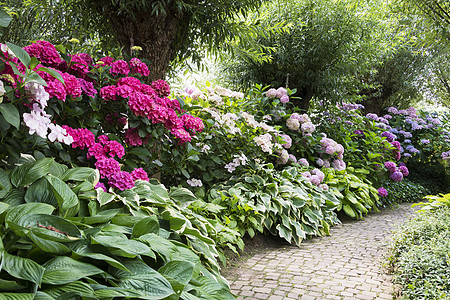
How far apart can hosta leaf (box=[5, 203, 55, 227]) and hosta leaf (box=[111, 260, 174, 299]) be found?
407 millimetres

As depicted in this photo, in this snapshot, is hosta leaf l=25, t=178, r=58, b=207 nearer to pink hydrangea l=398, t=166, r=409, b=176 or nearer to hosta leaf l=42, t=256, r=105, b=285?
hosta leaf l=42, t=256, r=105, b=285

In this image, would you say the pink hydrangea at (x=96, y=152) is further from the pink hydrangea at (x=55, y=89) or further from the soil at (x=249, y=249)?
the soil at (x=249, y=249)

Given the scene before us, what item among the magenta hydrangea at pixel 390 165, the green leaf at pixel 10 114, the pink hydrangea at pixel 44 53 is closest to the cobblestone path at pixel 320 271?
the green leaf at pixel 10 114

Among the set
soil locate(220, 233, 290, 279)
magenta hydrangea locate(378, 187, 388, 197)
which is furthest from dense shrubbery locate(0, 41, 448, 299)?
magenta hydrangea locate(378, 187, 388, 197)

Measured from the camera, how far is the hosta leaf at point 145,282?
1415mm

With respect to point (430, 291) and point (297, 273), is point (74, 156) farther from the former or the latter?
point (430, 291)

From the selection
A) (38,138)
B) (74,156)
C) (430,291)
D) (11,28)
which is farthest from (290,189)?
(11,28)

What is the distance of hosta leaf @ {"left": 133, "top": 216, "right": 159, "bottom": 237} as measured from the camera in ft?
5.73

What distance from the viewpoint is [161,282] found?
1458 millimetres

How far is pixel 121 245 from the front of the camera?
1505 millimetres

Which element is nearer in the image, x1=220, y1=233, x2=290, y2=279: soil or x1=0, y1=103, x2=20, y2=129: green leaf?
x1=0, y1=103, x2=20, y2=129: green leaf

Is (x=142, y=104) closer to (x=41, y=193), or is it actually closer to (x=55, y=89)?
(x=55, y=89)

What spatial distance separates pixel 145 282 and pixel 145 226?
0.36 m

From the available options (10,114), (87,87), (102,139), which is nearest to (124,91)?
(87,87)
